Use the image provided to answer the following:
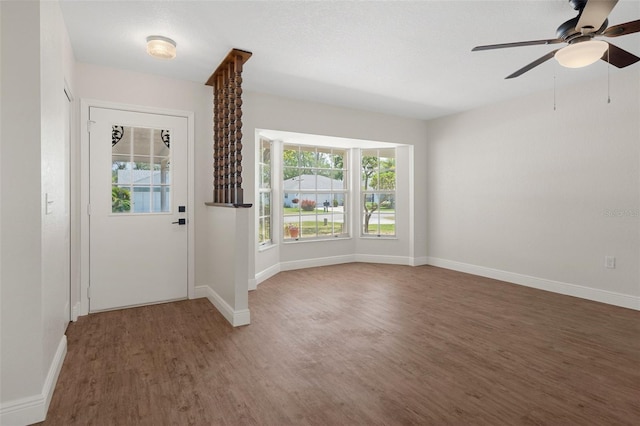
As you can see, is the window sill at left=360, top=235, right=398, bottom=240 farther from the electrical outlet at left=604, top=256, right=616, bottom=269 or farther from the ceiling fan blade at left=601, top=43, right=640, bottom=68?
the ceiling fan blade at left=601, top=43, right=640, bottom=68

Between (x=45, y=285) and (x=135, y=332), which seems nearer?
(x=45, y=285)

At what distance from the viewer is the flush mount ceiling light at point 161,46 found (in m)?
2.99

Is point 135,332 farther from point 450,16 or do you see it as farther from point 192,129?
point 450,16

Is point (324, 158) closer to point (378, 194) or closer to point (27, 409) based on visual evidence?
point (378, 194)

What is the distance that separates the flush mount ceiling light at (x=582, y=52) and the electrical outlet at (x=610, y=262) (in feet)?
8.81

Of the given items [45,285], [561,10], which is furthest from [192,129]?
[561,10]

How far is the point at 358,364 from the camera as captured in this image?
250cm

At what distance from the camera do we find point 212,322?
3354mm

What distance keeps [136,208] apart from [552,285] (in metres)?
5.18

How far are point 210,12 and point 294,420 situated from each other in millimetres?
2873

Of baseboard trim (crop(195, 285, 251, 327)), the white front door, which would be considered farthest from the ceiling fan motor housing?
the white front door

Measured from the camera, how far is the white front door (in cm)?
363

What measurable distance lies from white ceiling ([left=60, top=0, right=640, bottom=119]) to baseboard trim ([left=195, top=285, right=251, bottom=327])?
2.47m

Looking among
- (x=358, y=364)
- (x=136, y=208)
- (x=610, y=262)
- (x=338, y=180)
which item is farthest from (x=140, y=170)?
(x=610, y=262)
